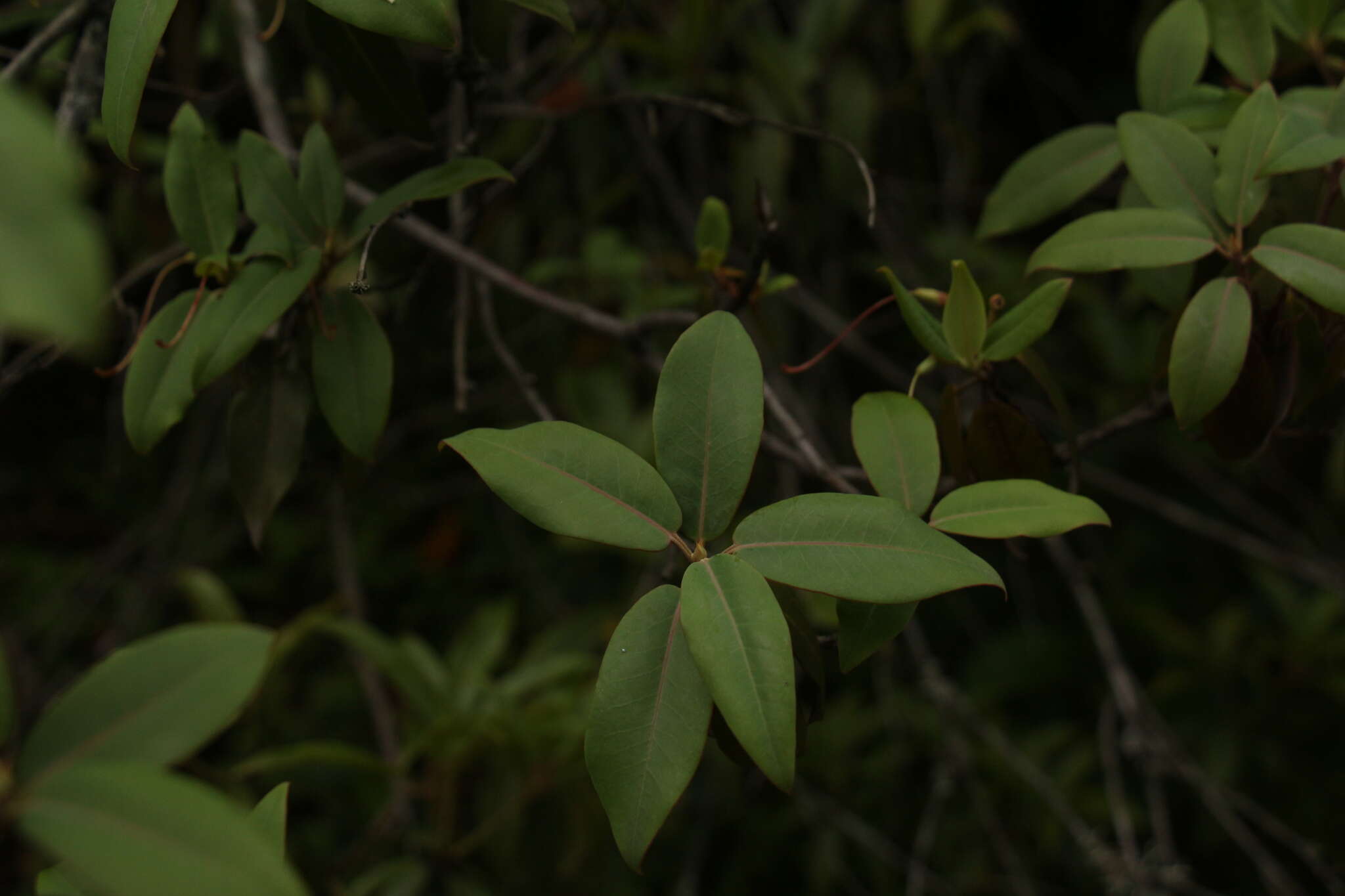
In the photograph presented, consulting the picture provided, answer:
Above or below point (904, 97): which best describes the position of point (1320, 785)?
below

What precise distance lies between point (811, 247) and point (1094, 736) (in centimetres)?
105

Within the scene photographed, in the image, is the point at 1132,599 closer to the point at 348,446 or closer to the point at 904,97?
the point at 904,97

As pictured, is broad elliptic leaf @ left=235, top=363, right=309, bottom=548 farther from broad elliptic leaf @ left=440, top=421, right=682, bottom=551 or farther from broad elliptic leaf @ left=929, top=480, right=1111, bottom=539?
broad elliptic leaf @ left=929, top=480, right=1111, bottom=539

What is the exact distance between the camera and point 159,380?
678 millimetres

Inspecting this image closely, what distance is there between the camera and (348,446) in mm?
687

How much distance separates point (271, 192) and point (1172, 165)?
68cm

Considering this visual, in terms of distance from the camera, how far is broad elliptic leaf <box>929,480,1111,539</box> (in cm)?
51

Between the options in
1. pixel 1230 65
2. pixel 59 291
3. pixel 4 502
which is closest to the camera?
pixel 59 291

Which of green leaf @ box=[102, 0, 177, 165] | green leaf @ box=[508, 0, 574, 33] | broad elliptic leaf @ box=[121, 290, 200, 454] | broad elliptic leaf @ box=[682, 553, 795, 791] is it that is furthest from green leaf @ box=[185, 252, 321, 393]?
broad elliptic leaf @ box=[682, 553, 795, 791]

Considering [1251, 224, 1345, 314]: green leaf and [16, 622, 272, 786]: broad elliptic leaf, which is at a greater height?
[1251, 224, 1345, 314]: green leaf

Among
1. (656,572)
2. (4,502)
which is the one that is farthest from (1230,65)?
(4,502)

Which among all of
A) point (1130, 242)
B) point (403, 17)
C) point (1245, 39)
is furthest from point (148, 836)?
point (1245, 39)

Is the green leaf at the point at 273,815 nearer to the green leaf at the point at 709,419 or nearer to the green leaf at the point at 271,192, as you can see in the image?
the green leaf at the point at 709,419

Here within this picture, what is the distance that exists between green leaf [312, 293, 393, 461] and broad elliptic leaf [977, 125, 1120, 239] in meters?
0.54
